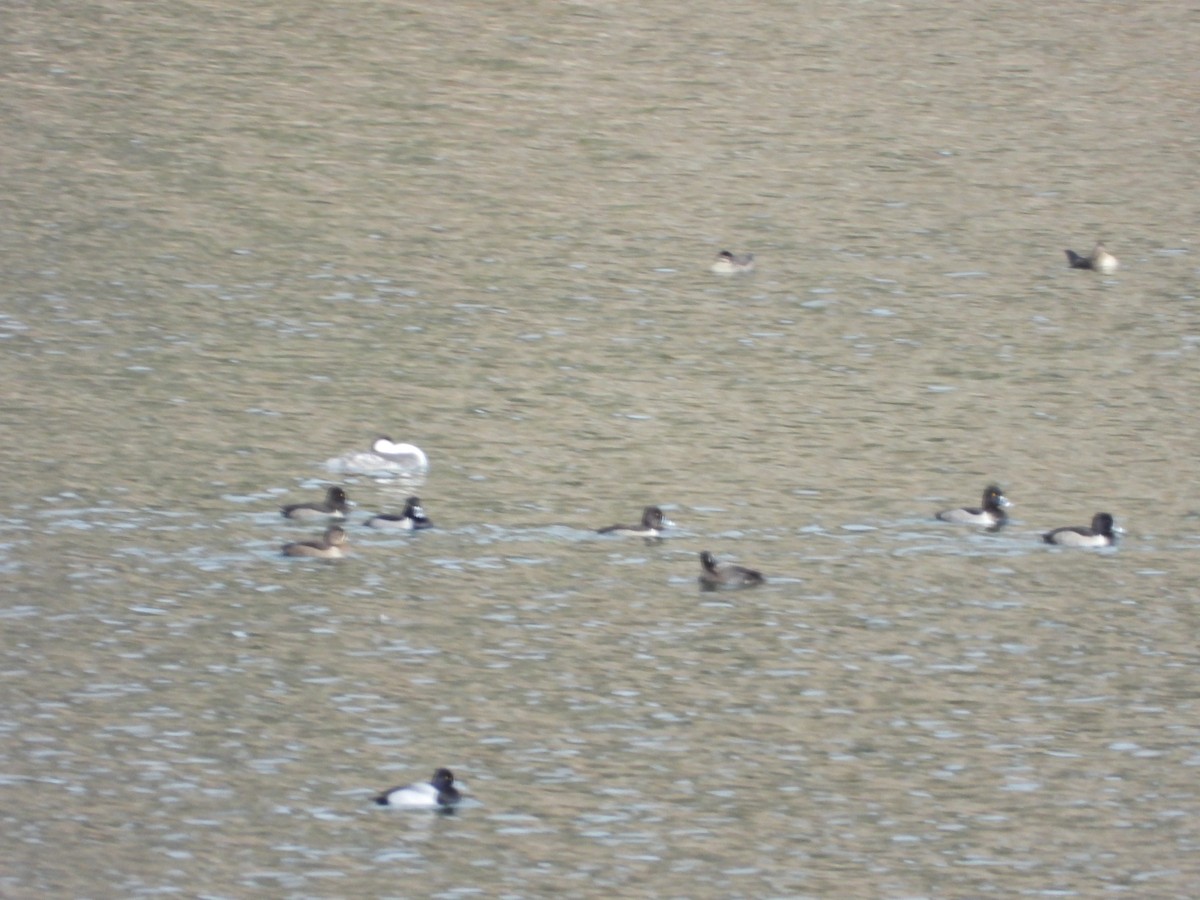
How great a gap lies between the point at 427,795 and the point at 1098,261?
10.8 m

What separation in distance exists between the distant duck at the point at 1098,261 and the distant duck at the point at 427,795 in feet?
34.9

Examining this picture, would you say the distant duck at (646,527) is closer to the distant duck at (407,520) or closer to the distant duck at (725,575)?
the distant duck at (725,575)

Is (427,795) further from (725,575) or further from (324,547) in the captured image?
(324,547)

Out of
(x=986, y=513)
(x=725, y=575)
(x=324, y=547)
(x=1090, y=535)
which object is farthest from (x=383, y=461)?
(x=1090, y=535)

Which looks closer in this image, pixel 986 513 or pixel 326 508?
pixel 326 508

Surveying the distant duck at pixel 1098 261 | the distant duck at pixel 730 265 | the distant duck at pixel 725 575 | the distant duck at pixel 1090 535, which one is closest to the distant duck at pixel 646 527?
the distant duck at pixel 725 575

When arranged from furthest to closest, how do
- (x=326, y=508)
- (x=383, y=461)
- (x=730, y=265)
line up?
1. (x=730, y=265)
2. (x=383, y=461)
3. (x=326, y=508)

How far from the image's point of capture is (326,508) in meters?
11.5

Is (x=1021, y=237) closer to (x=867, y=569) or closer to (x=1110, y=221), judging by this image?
(x=1110, y=221)

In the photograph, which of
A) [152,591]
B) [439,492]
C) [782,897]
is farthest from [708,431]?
[782,897]

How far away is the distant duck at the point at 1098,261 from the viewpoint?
17.0 m

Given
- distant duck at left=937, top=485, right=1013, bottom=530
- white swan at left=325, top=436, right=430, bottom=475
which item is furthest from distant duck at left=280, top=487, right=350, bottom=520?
distant duck at left=937, top=485, right=1013, bottom=530

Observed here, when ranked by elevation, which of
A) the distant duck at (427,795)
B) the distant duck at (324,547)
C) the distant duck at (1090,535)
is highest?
the distant duck at (1090,535)

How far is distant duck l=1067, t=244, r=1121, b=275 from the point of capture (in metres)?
17.0
